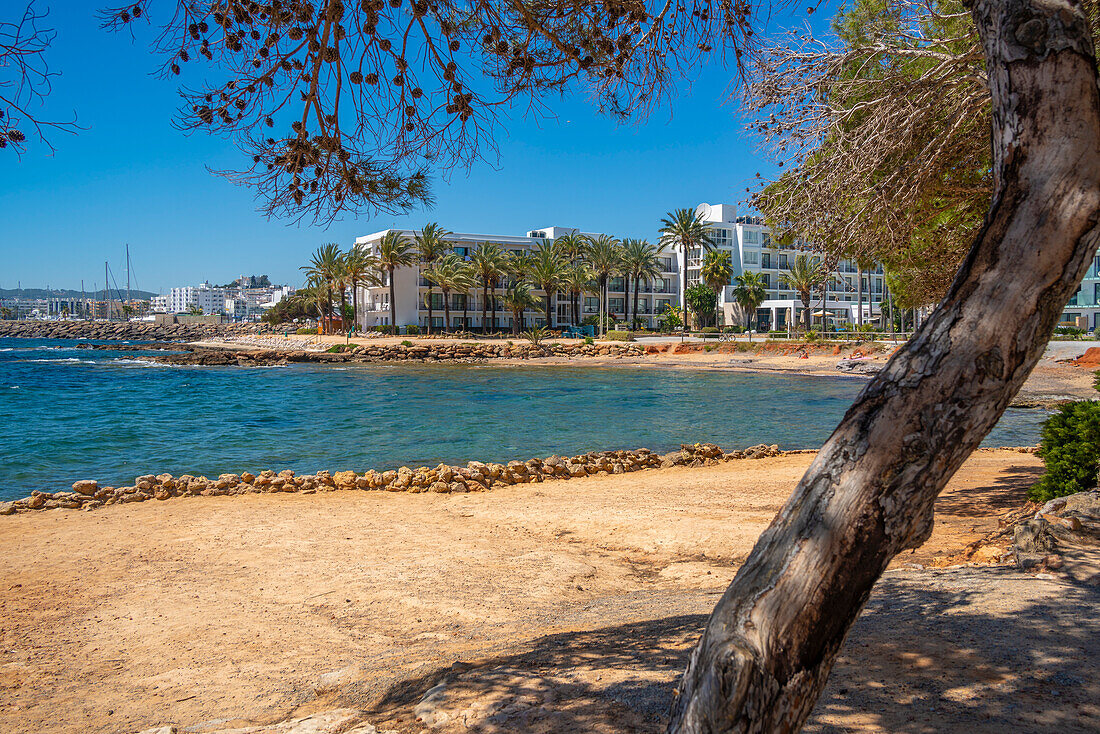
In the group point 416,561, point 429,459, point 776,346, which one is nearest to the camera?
point 416,561

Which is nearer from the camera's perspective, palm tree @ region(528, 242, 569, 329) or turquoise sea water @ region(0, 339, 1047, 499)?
turquoise sea water @ region(0, 339, 1047, 499)

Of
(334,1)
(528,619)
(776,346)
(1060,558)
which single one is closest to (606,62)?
(334,1)

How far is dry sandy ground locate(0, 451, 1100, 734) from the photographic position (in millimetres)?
3662

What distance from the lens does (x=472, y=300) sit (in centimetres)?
8781

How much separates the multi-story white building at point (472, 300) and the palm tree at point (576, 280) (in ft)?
16.2

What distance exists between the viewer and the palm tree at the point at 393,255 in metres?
77.6

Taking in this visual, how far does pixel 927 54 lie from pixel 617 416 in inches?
792

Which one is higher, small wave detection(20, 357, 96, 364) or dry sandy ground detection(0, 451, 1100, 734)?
small wave detection(20, 357, 96, 364)

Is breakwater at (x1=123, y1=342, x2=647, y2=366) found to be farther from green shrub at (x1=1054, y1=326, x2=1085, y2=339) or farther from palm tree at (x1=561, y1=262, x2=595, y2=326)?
green shrub at (x1=1054, y1=326, x2=1085, y2=339)

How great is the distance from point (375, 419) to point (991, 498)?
67.5ft

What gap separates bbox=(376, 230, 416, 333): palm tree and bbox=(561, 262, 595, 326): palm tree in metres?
18.5

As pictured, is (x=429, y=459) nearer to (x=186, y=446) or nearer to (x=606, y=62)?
(x=186, y=446)

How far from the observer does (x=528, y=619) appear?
6055 mm

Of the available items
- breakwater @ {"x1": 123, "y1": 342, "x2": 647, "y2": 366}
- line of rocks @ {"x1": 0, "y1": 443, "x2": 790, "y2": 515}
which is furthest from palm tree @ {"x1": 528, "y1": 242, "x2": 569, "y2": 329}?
line of rocks @ {"x1": 0, "y1": 443, "x2": 790, "y2": 515}
